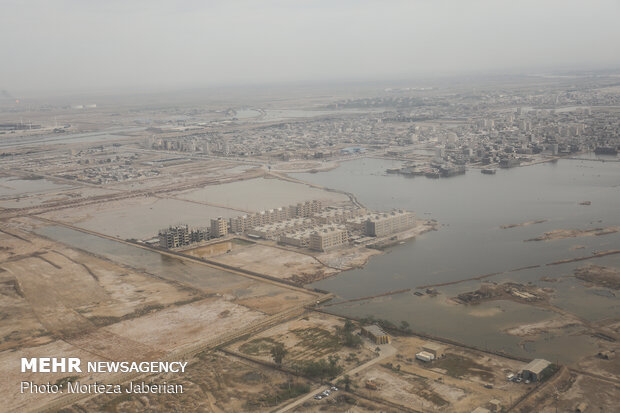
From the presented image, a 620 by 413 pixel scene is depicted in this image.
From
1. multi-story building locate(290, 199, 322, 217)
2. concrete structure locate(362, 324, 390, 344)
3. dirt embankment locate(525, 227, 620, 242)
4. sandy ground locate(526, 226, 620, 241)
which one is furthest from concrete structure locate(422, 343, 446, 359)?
multi-story building locate(290, 199, 322, 217)

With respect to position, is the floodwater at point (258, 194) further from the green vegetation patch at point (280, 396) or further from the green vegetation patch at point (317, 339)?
the green vegetation patch at point (280, 396)

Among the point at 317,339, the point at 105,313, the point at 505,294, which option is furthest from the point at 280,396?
→ the point at 505,294

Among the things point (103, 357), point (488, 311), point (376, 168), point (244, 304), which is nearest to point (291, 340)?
point (244, 304)

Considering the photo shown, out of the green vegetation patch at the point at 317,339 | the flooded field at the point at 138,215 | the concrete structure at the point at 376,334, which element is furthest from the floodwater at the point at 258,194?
the concrete structure at the point at 376,334

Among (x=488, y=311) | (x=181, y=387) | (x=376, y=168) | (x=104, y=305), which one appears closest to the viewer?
(x=181, y=387)

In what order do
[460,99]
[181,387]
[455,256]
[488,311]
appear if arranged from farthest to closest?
[460,99] < [455,256] < [488,311] < [181,387]

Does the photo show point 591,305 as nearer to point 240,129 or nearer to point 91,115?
point 240,129
